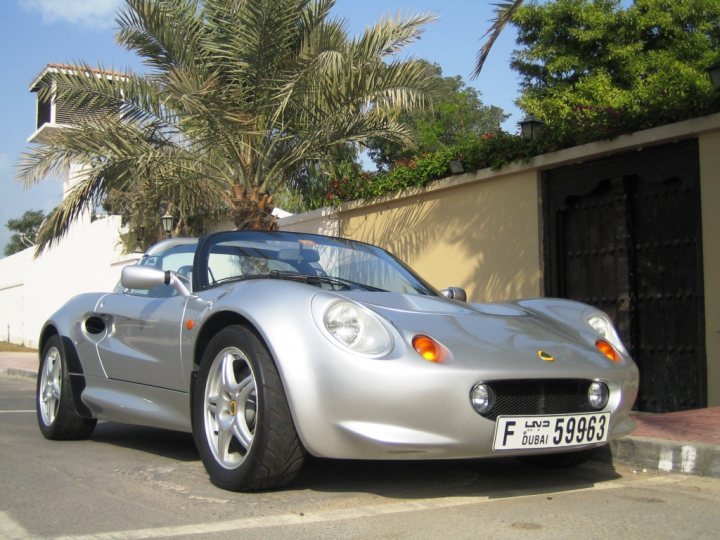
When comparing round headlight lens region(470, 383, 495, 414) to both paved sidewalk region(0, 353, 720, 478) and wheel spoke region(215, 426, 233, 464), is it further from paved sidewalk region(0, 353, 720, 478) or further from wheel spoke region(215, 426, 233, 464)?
paved sidewalk region(0, 353, 720, 478)

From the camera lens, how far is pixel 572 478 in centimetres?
443

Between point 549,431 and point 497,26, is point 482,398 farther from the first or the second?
point 497,26

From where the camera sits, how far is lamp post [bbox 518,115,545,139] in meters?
9.24

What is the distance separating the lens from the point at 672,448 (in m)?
4.59

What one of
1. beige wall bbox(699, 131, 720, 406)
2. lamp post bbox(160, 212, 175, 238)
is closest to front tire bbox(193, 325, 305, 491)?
beige wall bbox(699, 131, 720, 406)

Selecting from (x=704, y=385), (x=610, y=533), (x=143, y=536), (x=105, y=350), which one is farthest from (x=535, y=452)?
(x=704, y=385)

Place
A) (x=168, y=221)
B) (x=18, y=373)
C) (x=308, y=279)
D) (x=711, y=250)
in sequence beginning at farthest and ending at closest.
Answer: (x=18, y=373)
(x=168, y=221)
(x=711, y=250)
(x=308, y=279)

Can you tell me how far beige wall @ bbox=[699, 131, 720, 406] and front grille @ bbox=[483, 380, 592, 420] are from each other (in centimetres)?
405

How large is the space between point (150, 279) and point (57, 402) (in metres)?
1.71

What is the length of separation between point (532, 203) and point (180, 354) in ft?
19.1

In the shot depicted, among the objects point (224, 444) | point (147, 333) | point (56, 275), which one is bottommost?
point (224, 444)

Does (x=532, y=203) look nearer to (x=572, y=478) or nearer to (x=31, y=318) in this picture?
(x=572, y=478)

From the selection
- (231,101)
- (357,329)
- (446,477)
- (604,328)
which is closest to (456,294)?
(604,328)

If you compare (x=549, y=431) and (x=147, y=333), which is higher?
(x=147, y=333)
